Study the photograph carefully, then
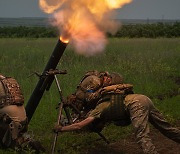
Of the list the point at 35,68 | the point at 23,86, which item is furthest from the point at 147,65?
the point at 23,86

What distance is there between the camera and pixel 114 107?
6789mm

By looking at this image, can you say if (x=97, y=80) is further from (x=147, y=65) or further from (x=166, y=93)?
(x=147, y=65)

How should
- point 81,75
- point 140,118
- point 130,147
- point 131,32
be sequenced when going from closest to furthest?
point 140,118, point 130,147, point 81,75, point 131,32

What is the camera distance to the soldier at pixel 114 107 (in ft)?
21.5

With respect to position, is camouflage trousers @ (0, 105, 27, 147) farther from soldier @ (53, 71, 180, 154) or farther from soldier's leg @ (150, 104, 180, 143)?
soldier's leg @ (150, 104, 180, 143)

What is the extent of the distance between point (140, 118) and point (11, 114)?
1988mm

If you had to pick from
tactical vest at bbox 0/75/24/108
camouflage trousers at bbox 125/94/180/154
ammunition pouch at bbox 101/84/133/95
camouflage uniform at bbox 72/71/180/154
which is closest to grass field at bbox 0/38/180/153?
tactical vest at bbox 0/75/24/108

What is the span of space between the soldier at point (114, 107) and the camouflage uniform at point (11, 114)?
0.67 metres

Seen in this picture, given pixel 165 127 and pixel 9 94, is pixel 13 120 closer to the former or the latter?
pixel 9 94

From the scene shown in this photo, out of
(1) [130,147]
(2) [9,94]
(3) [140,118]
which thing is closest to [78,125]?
(3) [140,118]

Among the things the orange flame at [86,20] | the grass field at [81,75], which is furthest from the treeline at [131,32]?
the orange flame at [86,20]

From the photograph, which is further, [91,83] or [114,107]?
[91,83]

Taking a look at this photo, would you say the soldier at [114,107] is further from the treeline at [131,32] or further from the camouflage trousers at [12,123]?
the treeline at [131,32]

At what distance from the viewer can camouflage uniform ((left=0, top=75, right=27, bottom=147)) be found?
6977 millimetres
